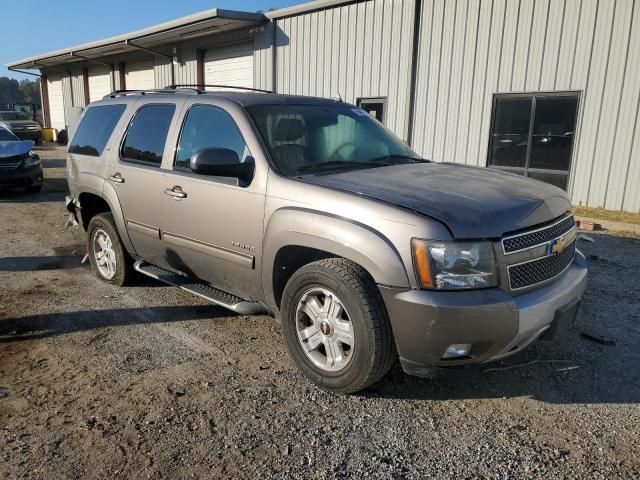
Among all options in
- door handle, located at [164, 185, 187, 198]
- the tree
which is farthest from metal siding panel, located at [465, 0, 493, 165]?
the tree

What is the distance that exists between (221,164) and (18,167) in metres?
10.2

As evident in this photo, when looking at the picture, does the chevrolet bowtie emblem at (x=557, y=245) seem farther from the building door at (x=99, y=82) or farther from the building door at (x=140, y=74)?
the building door at (x=99, y=82)

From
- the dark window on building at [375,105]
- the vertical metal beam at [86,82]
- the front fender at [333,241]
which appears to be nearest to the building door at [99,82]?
the vertical metal beam at [86,82]

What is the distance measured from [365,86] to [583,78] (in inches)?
211

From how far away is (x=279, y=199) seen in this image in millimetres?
3537

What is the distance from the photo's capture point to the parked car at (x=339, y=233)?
2865 mm

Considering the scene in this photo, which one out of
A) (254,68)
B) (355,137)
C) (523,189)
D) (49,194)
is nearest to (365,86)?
(254,68)

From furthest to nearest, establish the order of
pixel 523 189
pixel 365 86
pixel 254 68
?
pixel 254 68 < pixel 365 86 < pixel 523 189

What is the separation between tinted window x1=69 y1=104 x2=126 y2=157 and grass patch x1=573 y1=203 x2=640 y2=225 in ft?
25.8

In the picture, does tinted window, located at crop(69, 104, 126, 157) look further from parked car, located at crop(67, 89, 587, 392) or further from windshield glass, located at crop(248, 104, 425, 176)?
windshield glass, located at crop(248, 104, 425, 176)

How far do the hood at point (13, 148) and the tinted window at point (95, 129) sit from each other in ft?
23.6

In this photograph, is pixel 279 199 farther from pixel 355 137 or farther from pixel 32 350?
pixel 32 350

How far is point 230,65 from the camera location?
1773cm

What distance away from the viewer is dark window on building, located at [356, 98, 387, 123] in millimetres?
13172
